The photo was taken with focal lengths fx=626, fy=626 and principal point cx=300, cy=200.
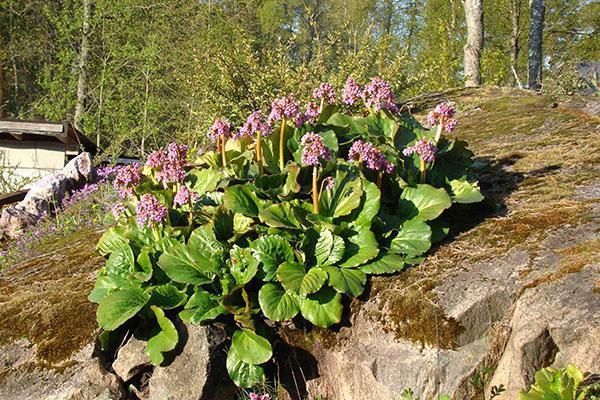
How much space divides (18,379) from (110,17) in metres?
15.7

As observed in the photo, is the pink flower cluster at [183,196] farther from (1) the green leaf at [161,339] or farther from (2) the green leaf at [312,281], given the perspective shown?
(2) the green leaf at [312,281]

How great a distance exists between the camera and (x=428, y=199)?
3355mm

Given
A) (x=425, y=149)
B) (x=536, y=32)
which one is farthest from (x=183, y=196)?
(x=536, y=32)

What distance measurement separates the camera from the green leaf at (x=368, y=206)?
320 centimetres

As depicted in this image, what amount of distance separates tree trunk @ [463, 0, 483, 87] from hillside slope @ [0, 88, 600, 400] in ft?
24.1

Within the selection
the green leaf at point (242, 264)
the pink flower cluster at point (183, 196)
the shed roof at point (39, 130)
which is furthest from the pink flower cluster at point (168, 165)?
the shed roof at point (39, 130)

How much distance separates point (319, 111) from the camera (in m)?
3.94

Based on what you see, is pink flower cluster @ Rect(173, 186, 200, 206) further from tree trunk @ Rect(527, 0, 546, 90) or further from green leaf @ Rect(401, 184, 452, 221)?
tree trunk @ Rect(527, 0, 546, 90)

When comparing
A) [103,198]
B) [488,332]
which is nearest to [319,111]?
[488,332]

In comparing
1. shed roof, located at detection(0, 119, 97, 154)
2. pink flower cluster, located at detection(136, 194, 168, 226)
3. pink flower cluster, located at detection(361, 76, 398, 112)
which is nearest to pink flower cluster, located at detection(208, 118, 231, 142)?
pink flower cluster, located at detection(136, 194, 168, 226)

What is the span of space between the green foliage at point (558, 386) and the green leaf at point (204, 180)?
2.06 meters

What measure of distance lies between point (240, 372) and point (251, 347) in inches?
5.5

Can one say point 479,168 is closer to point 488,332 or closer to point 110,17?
point 488,332

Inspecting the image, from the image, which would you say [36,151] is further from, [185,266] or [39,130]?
[185,266]
